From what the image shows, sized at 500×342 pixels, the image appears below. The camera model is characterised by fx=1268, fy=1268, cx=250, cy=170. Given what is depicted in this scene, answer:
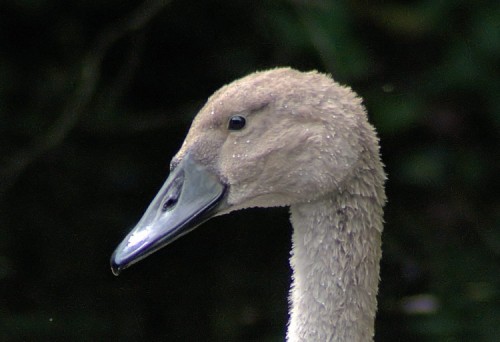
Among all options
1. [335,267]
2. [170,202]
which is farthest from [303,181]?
[170,202]

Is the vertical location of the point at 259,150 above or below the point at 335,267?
above

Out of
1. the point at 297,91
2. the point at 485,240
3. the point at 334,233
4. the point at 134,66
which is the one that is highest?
the point at 134,66

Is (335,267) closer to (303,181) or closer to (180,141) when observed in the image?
(303,181)

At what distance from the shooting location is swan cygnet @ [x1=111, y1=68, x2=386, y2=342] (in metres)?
3.23

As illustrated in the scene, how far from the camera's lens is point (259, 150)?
328 cm

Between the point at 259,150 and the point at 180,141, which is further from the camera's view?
the point at 180,141

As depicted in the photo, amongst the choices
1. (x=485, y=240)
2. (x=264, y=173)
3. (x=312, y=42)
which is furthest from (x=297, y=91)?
(x=485, y=240)

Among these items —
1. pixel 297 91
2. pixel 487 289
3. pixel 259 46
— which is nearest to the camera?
pixel 297 91

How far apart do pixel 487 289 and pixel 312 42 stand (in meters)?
1.13

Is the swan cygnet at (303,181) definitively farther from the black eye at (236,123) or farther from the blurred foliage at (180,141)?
the blurred foliage at (180,141)

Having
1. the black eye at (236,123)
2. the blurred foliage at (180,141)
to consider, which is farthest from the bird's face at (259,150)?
the blurred foliage at (180,141)

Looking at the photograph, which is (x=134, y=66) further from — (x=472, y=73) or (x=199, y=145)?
(x=199, y=145)

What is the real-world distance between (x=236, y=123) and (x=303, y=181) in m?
0.23

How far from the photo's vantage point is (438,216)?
5293 millimetres
